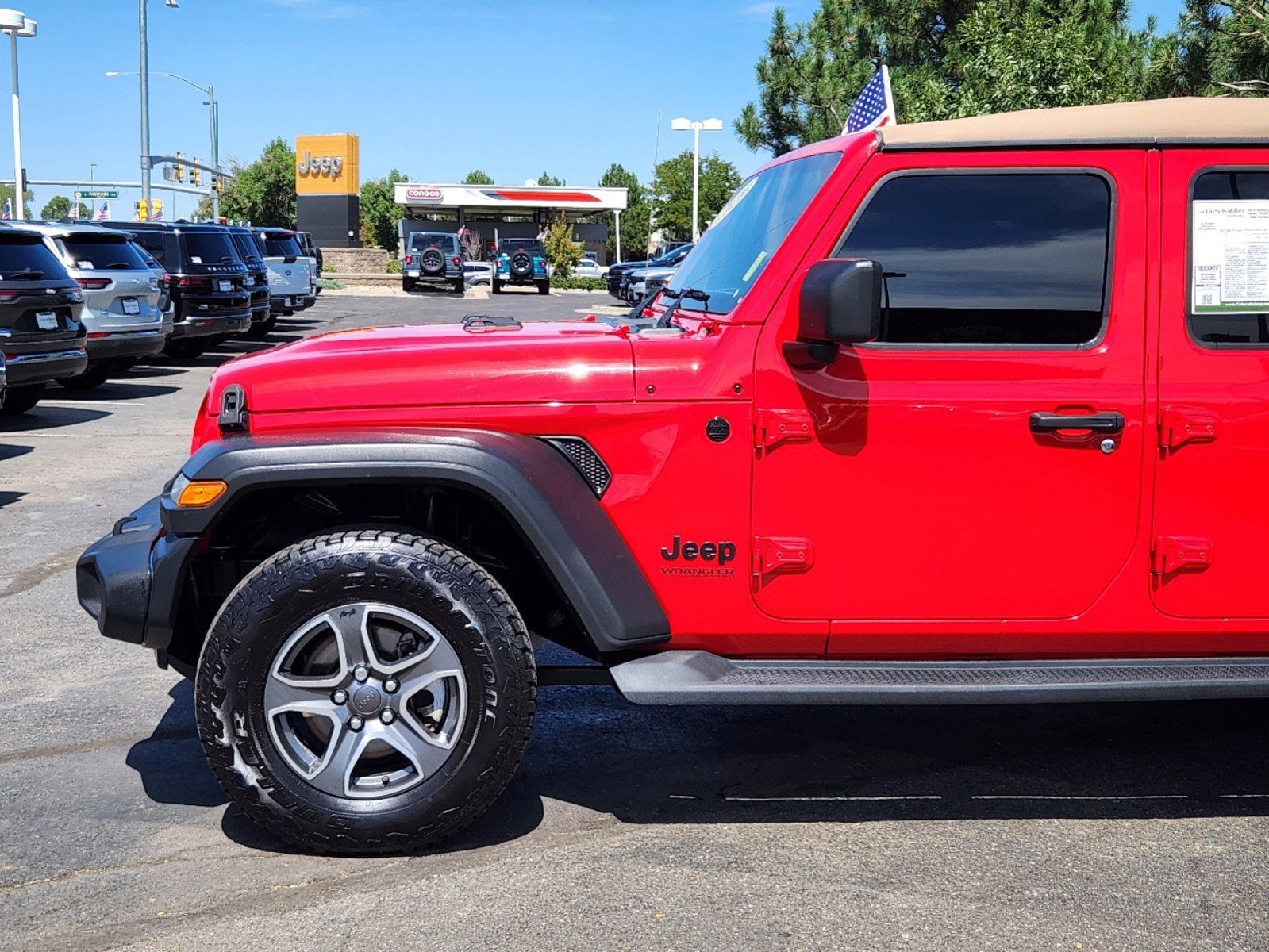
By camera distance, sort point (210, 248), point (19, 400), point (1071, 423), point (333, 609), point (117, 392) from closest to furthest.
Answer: point (333, 609) < point (1071, 423) < point (19, 400) < point (117, 392) < point (210, 248)

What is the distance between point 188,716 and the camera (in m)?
4.75

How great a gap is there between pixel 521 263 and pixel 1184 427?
41016mm

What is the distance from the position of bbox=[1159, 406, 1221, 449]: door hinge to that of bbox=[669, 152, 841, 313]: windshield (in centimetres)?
115

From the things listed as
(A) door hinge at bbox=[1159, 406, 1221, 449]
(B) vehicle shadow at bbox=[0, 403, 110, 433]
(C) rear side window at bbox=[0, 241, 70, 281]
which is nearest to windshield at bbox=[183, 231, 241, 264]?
(B) vehicle shadow at bbox=[0, 403, 110, 433]

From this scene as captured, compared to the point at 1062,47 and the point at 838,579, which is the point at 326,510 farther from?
the point at 1062,47

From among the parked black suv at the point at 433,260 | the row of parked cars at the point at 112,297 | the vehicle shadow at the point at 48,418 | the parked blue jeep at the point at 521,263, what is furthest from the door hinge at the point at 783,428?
the parked black suv at the point at 433,260

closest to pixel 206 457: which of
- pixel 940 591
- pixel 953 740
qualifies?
pixel 940 591

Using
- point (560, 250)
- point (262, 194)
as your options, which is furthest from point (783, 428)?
point (262, 194)

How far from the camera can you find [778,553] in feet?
11.8

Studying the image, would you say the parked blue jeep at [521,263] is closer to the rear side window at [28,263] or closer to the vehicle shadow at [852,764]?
the rear side window at [28,263]

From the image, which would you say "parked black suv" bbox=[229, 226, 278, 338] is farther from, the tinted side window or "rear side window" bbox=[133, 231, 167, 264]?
the tinted side window

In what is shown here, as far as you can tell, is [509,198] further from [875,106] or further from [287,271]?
[875,106]

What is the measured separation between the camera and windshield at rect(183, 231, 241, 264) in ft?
61.0

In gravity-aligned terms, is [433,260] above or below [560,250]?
below
